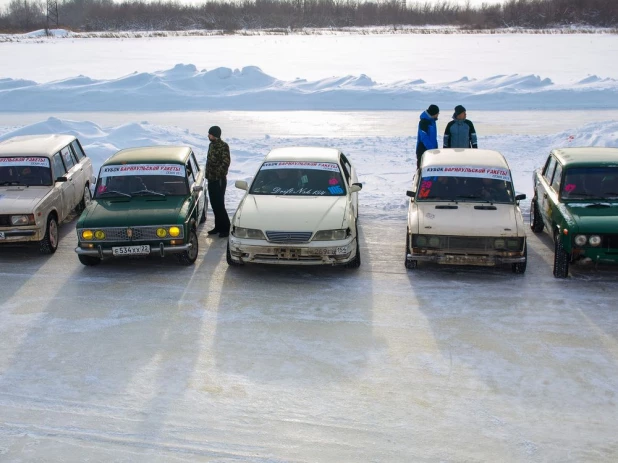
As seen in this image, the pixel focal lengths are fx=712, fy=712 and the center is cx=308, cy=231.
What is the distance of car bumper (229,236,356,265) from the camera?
9438 millimetres

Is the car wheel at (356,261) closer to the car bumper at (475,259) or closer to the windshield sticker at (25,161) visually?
the car bumper at (475,259)

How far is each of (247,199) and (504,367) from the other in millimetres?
4802

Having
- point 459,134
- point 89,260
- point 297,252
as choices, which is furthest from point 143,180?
point 459,134

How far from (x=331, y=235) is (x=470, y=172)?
250 centimetres

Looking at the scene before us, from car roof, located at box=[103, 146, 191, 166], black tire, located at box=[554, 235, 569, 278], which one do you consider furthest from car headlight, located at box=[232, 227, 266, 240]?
black tire, located at box=[554, 235, 569, 278]

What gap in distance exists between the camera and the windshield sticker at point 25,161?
11.7 m

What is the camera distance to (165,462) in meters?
5.54

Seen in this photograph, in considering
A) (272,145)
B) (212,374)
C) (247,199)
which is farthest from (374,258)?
(272,145)

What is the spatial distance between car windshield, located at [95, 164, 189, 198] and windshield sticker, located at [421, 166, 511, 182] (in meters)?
3.77

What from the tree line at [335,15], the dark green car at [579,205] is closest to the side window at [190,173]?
the dark green car at [579,205]

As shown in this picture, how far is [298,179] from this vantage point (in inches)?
428

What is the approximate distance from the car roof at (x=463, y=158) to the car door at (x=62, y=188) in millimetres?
5896

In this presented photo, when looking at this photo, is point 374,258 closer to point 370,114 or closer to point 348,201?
point 348,201

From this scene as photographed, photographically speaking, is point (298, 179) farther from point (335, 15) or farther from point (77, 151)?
point (335, 15)
